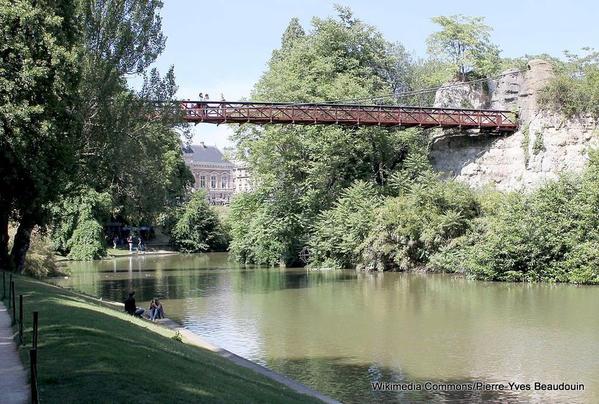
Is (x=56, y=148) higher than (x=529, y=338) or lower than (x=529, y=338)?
higher

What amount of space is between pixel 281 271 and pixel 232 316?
2129 cm

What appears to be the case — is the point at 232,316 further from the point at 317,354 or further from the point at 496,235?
the point at 496,235

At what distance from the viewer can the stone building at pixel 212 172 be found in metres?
129

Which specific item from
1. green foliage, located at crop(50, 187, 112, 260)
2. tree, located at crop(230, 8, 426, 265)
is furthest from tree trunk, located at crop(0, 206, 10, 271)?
green foliage, located at crop(50, 187, 112, 260)

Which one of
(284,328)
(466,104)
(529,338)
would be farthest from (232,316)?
(466,104)

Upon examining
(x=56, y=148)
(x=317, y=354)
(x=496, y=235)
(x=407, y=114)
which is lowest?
(x=317, y=354)

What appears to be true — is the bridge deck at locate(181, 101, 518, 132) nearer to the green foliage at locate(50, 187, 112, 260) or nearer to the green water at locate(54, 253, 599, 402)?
the green water at locate(54, 253, 599, 402)

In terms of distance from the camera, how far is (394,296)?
28656 millimetres

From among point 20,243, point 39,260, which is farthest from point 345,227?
point 20,243

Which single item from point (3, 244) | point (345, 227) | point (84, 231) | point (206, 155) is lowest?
point (3, 244)

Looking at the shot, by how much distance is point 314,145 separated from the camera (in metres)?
46.1

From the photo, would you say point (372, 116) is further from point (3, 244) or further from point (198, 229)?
point (198, 229)

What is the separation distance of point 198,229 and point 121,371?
69502 millimetres

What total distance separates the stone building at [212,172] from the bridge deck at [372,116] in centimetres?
8485
